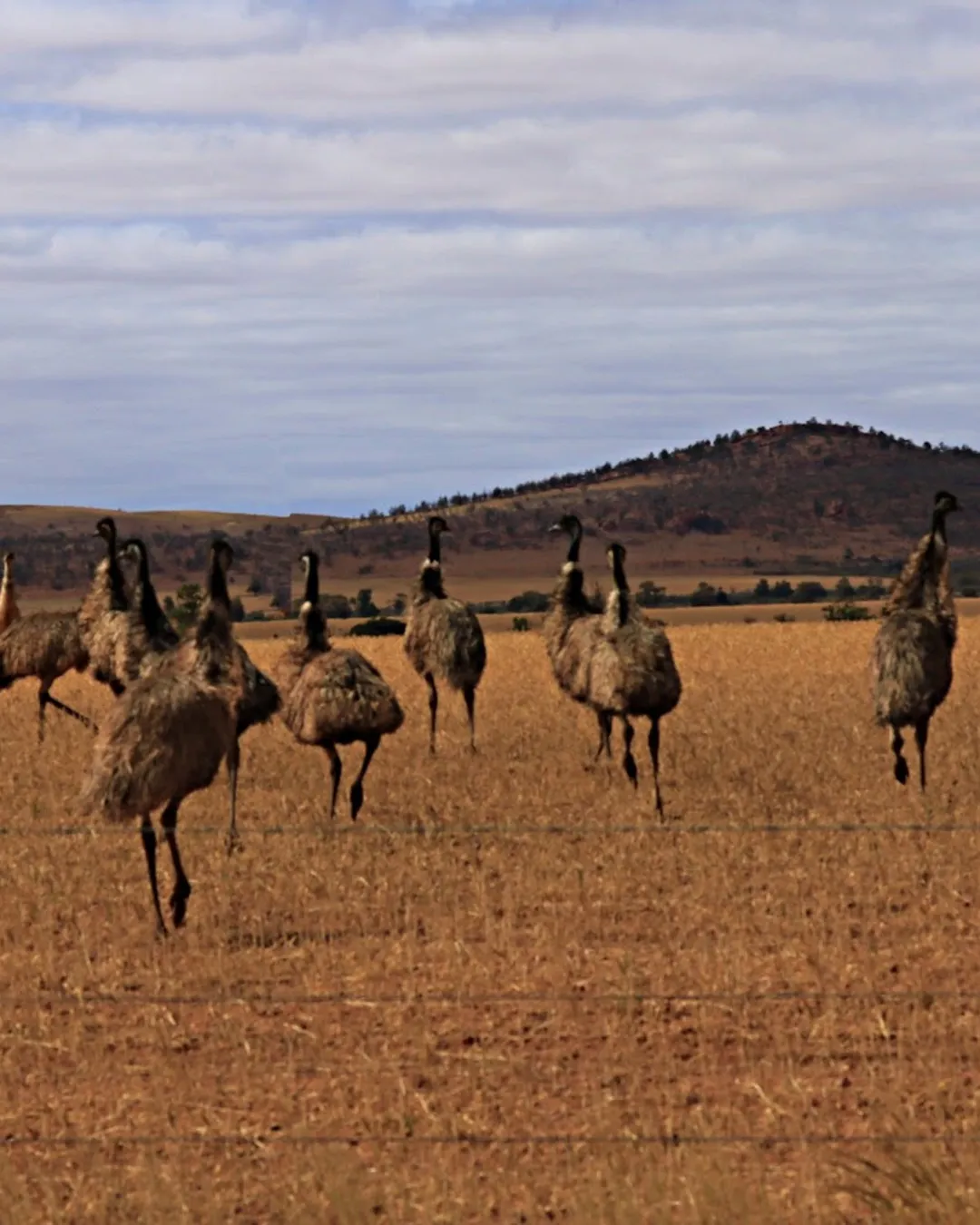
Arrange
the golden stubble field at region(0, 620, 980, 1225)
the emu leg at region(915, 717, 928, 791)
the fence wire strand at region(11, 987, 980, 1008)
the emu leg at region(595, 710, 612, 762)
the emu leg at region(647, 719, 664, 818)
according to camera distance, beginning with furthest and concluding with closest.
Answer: the emu leg at region(595, 710, 612, 762)
the emu leg at region(915, 717, 928, 791)
the emu leg at region(647, 719, 664, 818)
the fence wire strand at region(11, 987, 980, 1008)
the golden stubble field at region(0, 620, 980, 1225)

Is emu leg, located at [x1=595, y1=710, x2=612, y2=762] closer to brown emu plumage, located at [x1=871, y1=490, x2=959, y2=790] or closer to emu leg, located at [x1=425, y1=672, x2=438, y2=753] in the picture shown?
emu leg, located at [x1=425, y1=672, x2=438, y2=753]

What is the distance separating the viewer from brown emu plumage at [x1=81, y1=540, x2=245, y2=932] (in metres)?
11.0

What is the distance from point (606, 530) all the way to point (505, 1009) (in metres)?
167

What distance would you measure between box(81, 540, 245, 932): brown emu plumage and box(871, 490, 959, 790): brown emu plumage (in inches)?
255

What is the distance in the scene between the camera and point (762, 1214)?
6391mm

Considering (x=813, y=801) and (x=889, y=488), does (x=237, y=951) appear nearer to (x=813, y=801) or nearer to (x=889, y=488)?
(x=813, y=801)

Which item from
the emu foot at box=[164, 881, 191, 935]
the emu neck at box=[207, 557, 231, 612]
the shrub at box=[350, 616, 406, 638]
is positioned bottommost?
the emu foot at box=[164, 881, 191, 935]

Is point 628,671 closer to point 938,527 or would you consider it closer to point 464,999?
point 938,527

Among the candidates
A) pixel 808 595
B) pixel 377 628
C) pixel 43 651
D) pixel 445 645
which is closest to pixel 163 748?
pixel 445 645

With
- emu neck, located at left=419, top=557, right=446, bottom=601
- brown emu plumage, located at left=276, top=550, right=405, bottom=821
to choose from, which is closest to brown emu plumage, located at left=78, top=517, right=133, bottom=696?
brown emu plumage, located at left=276, top=550, right=405, bottom=821

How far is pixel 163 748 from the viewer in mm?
11141

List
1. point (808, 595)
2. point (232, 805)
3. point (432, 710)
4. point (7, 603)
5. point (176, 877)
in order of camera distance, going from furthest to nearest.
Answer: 1. point (808, 595)
2. point (7, 603)
3. point (432, 710)
4. point (232, 805)
5. point (176, 877)

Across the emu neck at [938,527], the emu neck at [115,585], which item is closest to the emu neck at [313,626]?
the emu neck at [115,585]

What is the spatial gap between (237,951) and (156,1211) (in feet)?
14.6
